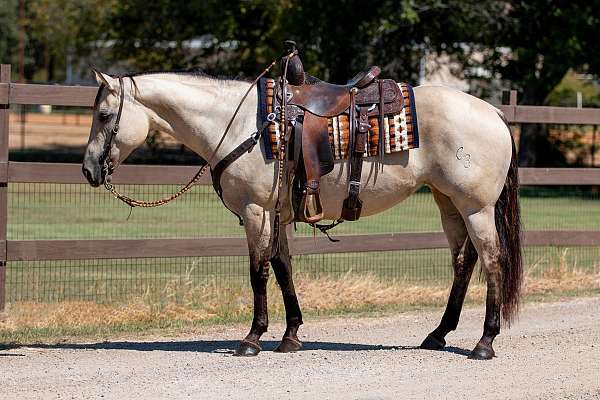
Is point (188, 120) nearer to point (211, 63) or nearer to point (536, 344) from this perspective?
point (536, 344)

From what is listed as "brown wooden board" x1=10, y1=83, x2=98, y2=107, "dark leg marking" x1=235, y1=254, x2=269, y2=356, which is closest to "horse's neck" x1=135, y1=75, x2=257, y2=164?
"dark leg marking" x1=235, y1=254, x2=269, y2=356

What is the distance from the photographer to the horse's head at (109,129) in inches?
295

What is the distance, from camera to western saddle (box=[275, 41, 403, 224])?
7.54 meters

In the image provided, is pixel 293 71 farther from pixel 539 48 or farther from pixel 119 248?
pixel 539 48

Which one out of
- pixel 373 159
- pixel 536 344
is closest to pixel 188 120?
pixel 373 159

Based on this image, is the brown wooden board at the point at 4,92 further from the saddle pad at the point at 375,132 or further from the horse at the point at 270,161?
the saddle pad at the point at 375,132

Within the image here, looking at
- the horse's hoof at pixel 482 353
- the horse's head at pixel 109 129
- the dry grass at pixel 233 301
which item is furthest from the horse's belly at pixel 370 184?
the dry grass at pixel 233 301

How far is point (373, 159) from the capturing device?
25.3ft

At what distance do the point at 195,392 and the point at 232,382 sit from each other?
37cm

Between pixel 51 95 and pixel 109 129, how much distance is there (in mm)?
1852

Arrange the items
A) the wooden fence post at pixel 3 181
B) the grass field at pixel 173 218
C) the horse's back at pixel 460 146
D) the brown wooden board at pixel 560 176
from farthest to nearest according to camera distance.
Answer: the grass field at pixel 173 218 < the brown wooden board at pixel 560 176 < the wooden fence post at pixel 3 181 < the horse's back at pixel 460 146

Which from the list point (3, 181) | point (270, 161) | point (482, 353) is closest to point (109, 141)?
point (270, 161)

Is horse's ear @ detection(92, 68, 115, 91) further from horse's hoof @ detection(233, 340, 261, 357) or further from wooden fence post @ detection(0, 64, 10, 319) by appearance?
horse's hoof @ detection(233, 340, 261, 357)

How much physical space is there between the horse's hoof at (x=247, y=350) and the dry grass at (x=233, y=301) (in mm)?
1697
